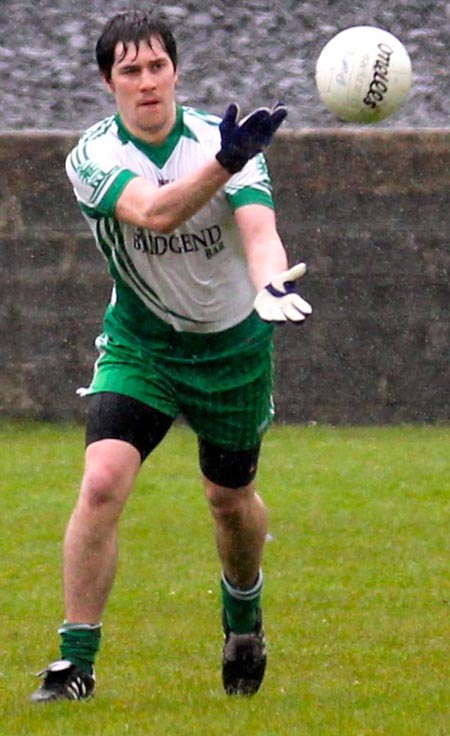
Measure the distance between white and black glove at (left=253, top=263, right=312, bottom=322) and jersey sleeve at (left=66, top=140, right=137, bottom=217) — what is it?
720mm

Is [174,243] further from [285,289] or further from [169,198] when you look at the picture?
[285,289]

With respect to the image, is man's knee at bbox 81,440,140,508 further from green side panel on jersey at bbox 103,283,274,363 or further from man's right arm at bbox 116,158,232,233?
man's right arm at bbox 116,158,232,233

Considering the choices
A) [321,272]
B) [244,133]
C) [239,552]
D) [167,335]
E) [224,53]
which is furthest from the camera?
[224,53]

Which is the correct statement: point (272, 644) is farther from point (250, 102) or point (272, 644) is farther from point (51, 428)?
point (250, 102)

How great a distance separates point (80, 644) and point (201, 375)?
3.08 ft

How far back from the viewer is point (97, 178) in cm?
588

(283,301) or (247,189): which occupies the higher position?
(283,301)

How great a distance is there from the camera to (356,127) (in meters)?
16.0

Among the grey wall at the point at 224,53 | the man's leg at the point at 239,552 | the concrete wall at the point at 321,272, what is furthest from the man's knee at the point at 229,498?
the grey wall at the point at 224,53

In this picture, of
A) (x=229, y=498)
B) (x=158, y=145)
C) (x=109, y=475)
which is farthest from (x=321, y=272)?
(x=109, y=475)

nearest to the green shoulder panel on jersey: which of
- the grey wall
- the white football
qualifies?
the white football

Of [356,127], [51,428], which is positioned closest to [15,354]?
[51,428]

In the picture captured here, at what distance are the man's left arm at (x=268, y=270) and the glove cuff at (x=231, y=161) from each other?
0.32 m

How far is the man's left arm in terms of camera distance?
5.19m
